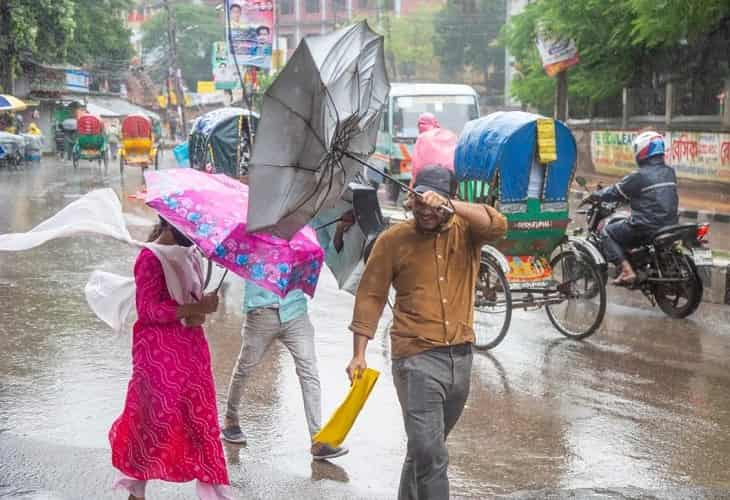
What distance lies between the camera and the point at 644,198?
28.5 ft

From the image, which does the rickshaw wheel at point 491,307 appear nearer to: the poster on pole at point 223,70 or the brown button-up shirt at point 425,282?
the brown button-up shirt at point 425,282

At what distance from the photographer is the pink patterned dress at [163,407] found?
161 inches

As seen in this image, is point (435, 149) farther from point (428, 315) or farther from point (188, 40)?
point (188, 40)

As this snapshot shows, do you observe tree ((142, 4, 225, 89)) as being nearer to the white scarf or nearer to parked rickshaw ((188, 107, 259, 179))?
parked rickshaw ((188, 107, 259, 179))

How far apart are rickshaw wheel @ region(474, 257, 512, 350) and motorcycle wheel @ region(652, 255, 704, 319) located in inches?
72.2

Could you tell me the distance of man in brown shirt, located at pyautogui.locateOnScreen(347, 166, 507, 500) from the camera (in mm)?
3920

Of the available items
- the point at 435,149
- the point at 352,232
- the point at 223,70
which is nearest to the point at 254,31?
the point at 435,149

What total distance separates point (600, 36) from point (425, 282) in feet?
75.3

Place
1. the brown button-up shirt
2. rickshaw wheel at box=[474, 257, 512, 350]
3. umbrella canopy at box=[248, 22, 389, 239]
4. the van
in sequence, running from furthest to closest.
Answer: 1. the van
2. rickshaw wheel at box=[474, 257, 512, 350]
3. the brown button-up shirt
4. umbrella canopy at box=[248, 22, 389, 239]

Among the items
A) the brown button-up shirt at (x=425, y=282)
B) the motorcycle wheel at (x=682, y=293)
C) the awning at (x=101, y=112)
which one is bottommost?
the motorcycle wheel at (x=682, y=293)

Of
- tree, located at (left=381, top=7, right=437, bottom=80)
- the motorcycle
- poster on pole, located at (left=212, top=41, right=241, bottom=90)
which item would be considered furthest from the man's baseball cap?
tree, located at (left=381, top=7, right=437, bottom=80)

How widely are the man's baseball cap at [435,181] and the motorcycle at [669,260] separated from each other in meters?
4.85

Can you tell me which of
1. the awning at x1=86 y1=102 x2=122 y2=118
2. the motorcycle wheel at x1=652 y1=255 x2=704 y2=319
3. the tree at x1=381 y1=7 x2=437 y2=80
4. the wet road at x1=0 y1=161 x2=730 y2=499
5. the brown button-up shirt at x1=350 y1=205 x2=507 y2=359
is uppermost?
the tree at x1=381 y1=7 x2=437 y2=80

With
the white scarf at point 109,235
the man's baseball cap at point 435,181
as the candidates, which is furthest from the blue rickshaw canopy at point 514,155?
the white scarf at point 109,235
